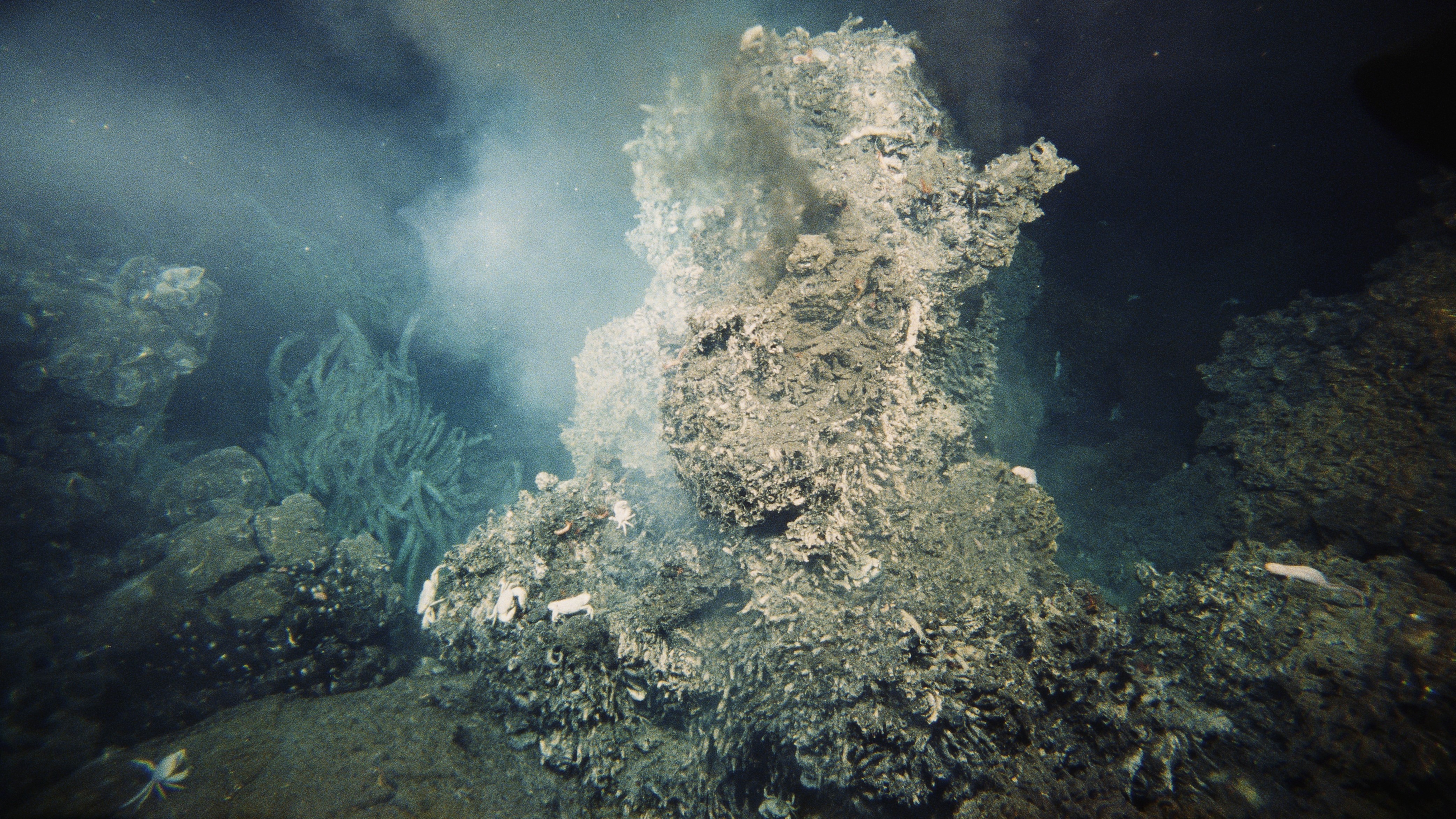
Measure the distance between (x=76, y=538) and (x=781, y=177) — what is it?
900 centimetres

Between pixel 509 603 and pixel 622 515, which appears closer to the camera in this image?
pixel 509 603

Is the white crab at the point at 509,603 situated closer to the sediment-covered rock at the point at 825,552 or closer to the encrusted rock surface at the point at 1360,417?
the sediment-covered rock at the point at 825,552

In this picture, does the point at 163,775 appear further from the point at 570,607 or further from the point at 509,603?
the point at 570,607

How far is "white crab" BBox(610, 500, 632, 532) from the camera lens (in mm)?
3863

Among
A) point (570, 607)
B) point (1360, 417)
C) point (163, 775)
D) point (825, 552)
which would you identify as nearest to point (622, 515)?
point (570, 607)

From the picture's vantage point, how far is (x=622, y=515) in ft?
12.8

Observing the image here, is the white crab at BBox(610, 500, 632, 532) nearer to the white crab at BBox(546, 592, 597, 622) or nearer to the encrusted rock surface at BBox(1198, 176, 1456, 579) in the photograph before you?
the white crab at BBox(546, 592, 597, 622)

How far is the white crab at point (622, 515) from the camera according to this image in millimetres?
3863

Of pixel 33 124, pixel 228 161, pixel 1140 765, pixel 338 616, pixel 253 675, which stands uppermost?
pixel 228 161

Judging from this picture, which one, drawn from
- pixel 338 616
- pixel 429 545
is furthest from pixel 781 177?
pixel 429 545

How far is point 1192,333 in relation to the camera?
4707 millimetres

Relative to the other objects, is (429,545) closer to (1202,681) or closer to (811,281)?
(811,281)

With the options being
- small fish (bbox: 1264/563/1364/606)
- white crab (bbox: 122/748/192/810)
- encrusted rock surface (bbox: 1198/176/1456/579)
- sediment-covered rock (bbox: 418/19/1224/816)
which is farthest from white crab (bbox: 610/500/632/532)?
encrusted rock surface (bbox: 1198/176/1456/579)

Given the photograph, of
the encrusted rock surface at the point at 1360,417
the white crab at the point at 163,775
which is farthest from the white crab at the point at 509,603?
the encrusted rock surface at the point at 1360,417
